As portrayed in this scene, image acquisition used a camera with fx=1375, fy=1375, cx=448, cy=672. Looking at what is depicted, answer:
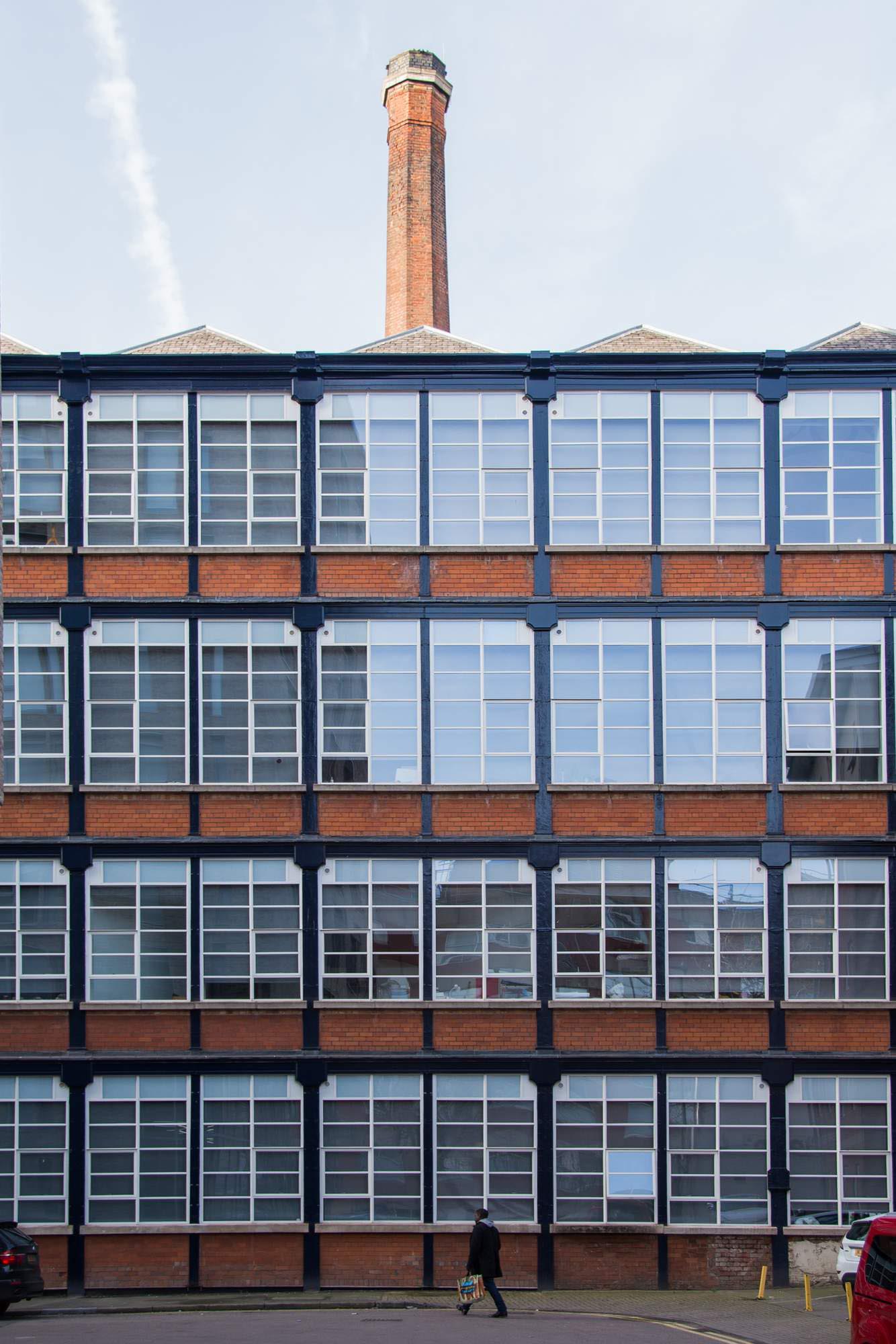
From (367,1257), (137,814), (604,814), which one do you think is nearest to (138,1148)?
(367,1257)

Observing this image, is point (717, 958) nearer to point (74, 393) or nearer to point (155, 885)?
point (155, 885)

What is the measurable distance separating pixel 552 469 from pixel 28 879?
36.0 feet

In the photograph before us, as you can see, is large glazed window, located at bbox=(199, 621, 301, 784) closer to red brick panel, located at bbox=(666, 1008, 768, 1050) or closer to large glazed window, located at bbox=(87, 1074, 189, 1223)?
large glazed window, located at bbox=(87, 1074, 189, 1223)

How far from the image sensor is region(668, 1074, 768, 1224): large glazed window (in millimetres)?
21594

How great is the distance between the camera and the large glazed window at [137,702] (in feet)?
74.2

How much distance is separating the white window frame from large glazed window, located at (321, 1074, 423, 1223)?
2901 millimetres

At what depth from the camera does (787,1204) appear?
21.5m

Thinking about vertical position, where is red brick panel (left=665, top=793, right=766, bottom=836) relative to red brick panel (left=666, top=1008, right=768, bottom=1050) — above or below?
above

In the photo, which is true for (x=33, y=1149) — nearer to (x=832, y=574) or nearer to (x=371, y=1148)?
(x=371, y=1148)

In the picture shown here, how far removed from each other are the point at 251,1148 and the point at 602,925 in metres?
6.61

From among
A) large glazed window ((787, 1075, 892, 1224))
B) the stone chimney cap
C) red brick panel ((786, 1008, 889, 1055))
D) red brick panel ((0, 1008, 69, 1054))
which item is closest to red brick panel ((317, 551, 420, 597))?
red brick panel ((0, 1008, 69, 1054))

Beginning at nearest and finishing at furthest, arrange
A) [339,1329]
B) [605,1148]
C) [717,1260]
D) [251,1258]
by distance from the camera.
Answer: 1. [339,1329]
2. [717,1260]
3. [251,1258]
4. [605,1148]

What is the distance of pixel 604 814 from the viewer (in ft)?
73.6

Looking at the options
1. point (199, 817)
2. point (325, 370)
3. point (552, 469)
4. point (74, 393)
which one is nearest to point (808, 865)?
point (552, 469)
